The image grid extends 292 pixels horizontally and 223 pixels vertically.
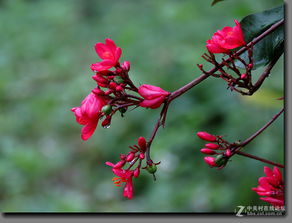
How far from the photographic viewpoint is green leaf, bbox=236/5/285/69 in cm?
84

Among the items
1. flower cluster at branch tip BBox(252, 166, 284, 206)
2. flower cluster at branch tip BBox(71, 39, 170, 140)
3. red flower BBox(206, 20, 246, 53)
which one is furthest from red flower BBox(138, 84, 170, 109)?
flower cluster at branch tip BBox(252, 166, 284, 206)

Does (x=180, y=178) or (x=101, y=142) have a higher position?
(x=101, y=142)

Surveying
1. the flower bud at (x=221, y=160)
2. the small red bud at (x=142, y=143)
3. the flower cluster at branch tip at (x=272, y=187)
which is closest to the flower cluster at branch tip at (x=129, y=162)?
the small red bud at (x=142, y=143)

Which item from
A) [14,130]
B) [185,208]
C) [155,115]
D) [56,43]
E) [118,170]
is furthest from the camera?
[56,43]

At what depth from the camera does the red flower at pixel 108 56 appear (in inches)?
30.6

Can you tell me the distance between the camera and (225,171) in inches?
81.4

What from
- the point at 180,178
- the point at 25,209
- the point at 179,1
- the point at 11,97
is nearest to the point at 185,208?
the point at 180,178

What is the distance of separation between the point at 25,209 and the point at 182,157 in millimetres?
725

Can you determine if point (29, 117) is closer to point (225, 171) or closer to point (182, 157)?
point (182, 157)

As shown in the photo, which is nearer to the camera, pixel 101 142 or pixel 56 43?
pixel 101 142

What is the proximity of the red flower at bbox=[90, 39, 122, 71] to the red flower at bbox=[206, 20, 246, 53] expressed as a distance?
15 cm

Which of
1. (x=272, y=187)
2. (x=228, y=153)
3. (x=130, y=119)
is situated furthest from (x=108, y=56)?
(x=130, y=119)

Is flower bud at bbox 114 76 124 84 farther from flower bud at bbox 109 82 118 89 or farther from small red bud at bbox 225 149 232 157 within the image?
small red bud at bbox 225 149 232 157

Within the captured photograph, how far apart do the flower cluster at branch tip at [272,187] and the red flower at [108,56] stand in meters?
0.34
